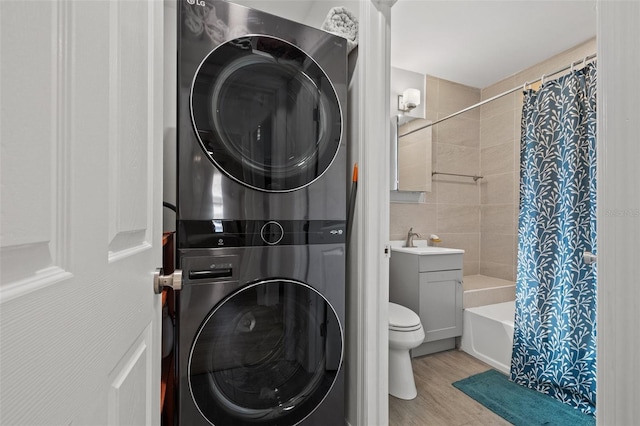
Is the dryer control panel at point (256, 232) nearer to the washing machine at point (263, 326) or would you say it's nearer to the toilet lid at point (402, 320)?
the washing machine at point (263, 326)

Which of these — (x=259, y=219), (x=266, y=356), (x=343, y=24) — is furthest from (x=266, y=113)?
(x=266, y=356)

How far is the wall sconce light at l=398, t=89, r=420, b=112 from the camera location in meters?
2.76

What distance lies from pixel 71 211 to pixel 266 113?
36.6 inches

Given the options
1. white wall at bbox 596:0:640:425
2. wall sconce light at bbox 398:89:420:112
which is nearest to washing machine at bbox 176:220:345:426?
white wall at bbox 596:0:640:425

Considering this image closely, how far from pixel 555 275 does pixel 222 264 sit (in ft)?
6.67

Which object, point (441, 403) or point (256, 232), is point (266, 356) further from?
point (441, 403)

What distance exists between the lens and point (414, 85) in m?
2.91

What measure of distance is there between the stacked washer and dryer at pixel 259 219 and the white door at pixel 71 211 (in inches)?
20.3

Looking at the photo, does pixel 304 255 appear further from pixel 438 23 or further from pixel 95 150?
pixel 438 23

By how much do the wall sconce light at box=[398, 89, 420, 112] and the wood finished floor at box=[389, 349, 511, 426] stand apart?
2303 millimetres

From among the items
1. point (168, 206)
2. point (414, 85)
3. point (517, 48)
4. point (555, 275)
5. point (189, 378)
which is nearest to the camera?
point (189, 378)

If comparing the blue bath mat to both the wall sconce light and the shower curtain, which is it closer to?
the shower curtain

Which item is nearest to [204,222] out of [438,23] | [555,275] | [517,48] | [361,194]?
[361,194]

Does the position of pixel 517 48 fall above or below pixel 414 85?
above
